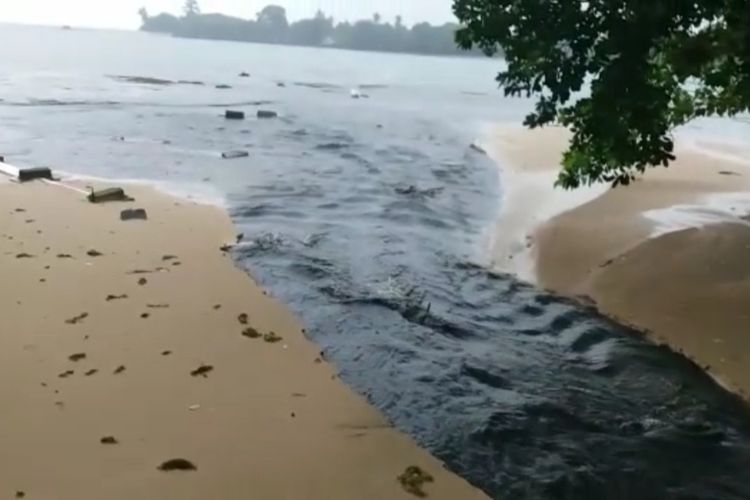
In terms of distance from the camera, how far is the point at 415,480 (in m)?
5.18

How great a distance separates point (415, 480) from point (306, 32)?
153445 millimetres

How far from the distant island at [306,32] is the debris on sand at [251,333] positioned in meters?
122

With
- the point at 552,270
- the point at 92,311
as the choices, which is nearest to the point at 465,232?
the point at 552,270

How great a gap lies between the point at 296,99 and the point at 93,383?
38288 mm

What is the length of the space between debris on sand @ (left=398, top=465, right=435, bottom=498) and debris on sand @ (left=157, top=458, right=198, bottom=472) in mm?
1255

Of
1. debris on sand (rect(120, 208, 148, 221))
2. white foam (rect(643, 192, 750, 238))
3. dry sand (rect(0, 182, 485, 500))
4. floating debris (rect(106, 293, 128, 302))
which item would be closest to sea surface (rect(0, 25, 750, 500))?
dry sand (rect(0, 182, 485, 500))

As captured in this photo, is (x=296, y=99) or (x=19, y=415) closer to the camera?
(x=19, y=415)

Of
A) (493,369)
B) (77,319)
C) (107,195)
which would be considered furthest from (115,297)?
(107,195)

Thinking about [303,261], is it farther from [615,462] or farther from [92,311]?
[615,462]

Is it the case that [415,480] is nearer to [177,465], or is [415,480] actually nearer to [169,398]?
[177,465]

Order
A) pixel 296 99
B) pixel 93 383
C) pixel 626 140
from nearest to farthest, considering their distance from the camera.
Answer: pixel 93 383 → pixel 626 140 → pixel 296 99

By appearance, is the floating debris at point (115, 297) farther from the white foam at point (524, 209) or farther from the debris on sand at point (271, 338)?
the white foam at point (524, 209)

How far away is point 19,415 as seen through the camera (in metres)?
5.54

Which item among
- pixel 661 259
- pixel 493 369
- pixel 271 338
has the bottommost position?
pixel 493 369
